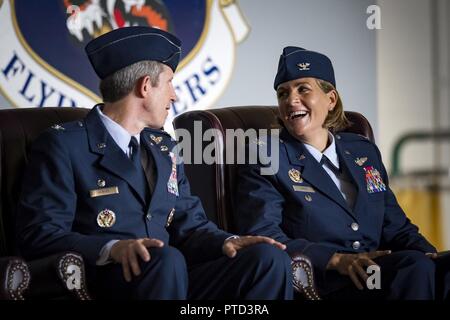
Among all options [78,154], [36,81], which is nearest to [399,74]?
[78,154]

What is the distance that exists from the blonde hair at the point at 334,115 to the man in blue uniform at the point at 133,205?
0.59 metres

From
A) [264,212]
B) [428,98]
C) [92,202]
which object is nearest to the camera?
[428,98]

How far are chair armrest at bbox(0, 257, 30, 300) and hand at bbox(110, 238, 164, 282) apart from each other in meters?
0.20

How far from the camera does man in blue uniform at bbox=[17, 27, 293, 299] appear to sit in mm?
1623

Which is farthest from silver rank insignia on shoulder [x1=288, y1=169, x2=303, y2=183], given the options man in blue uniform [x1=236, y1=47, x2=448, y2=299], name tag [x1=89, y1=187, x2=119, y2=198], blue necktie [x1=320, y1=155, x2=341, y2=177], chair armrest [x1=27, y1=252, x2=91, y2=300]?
chair armrest [x1=27, y1=252, x2=91, y2=300]

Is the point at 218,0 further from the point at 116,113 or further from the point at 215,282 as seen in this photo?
the point at 215,282

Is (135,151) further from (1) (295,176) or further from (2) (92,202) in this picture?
(1) (295,176)

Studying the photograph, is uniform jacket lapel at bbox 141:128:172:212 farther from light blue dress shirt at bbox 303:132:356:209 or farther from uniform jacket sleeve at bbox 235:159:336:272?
light blue dress shirt at bbox 303:132:356:209

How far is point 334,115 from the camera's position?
8.13 feet

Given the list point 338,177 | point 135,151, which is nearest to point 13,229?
point 135,151

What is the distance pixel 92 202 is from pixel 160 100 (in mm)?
365

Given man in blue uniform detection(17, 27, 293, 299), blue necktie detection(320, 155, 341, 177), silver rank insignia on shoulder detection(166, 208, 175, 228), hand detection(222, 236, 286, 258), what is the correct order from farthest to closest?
blue necktie detection(320, 155, 341, 177) → silver rank insignia on shoulder detection(166, 208, 175, 228) → hand detection(222, 236, 286, 258) → man in blue uniform detection(17, 27, 293, 299)

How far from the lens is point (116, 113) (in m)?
1.97
